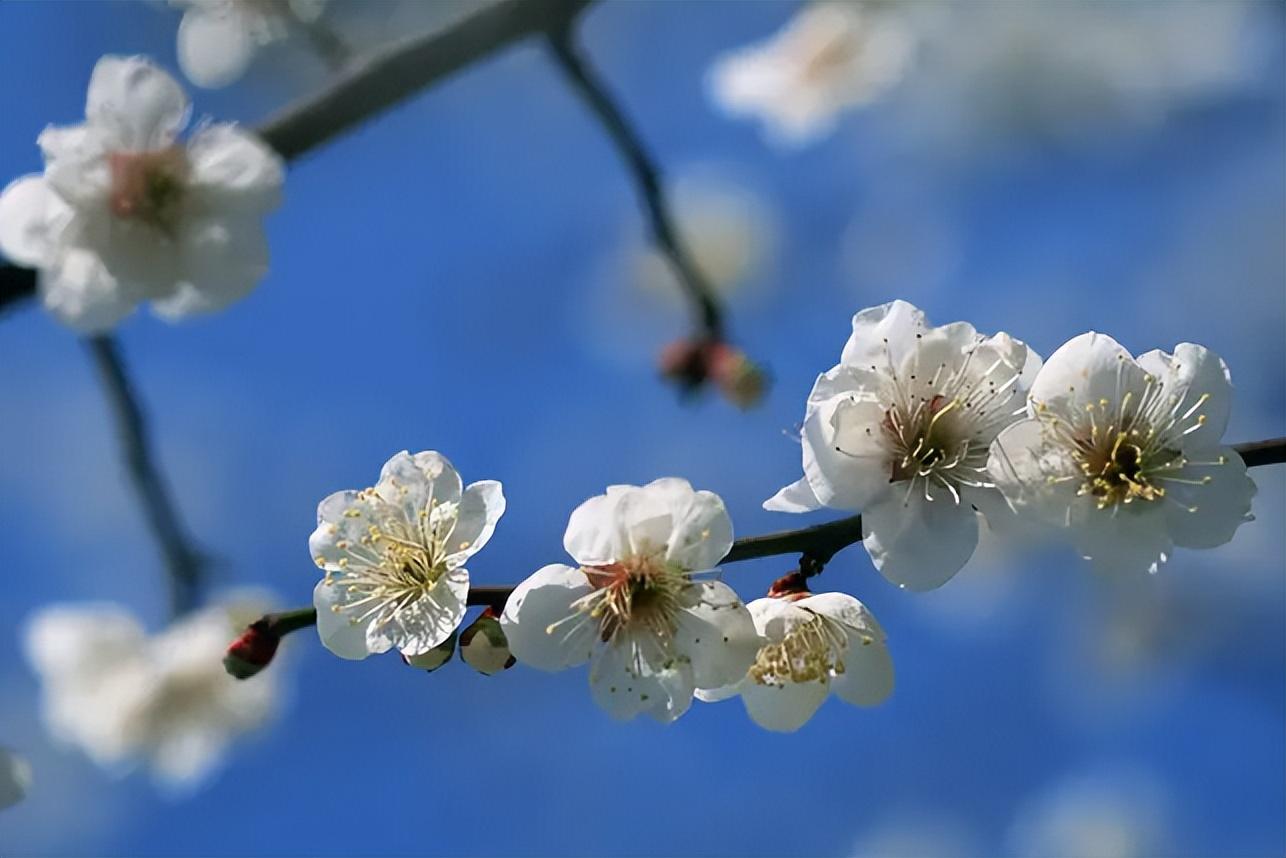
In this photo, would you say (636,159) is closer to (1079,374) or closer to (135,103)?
(135,103)

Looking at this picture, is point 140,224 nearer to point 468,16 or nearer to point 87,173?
point 87,173

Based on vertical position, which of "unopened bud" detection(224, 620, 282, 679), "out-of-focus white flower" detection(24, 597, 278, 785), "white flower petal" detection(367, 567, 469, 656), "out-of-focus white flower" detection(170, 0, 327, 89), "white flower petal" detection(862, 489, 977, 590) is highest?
"out-of-focus white flower" detection(170, 0, 327, 89)

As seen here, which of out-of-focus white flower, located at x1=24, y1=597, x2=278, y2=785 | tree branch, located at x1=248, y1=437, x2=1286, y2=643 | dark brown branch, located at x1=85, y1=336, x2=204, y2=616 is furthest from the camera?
out-of-focus white flower, located at x1=24, y1=597, x2=278, y2=785

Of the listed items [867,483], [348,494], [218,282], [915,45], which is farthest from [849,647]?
[915,45]

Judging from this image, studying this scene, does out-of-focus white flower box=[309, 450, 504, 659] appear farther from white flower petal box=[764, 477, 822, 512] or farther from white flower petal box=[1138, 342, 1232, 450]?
white flower petal box=[1138, 342, 1232, 450]

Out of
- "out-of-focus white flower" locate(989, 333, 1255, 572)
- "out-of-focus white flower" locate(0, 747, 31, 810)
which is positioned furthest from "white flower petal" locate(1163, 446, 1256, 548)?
"out-of-focus white flower" locate(0, 747, 31, 810)

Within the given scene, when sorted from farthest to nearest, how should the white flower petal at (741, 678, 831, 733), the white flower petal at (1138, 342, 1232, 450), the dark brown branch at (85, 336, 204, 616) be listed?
the dark brown branch at (85, 336, 204, 616), the white flower petal at (741, 678, 831, 733), the white flower petal at (1138, 342, 1232, 450)

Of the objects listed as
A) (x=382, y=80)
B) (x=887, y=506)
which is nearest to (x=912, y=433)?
(x=887, y=506)
